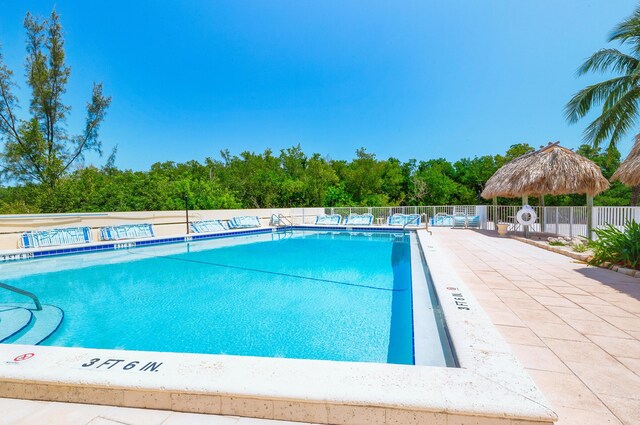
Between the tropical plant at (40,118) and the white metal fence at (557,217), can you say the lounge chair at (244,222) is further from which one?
the tropical plant at (40,118)

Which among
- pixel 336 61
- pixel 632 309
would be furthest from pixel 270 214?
pixel 632 309

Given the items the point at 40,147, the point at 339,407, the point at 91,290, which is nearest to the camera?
the point at 339,407

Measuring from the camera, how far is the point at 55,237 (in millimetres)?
8969

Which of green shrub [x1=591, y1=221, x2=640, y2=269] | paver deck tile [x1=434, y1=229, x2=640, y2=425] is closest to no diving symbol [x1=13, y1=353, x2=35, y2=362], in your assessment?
paver deck tile [x1=434, y1=229, x2=640, y2=425]

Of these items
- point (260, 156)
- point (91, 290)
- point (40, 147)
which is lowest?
point (91, 290)

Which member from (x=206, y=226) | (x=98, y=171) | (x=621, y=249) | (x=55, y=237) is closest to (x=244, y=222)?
(x=206, y=226)

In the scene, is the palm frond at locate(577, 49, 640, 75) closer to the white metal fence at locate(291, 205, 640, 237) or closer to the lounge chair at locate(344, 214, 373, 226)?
the white metal fence at locate(291, 205, 640, 237)

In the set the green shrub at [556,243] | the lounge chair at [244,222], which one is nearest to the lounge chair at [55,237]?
the lounge chair at [244,222]

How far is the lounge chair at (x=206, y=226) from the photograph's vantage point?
488 inches

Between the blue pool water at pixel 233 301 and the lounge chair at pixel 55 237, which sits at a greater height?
the lounge chair at pixel 55 237

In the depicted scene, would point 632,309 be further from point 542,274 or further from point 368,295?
point 368,295

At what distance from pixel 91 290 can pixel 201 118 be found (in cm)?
2255

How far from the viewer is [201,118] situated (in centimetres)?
2512

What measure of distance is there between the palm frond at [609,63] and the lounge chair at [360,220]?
9.51m
